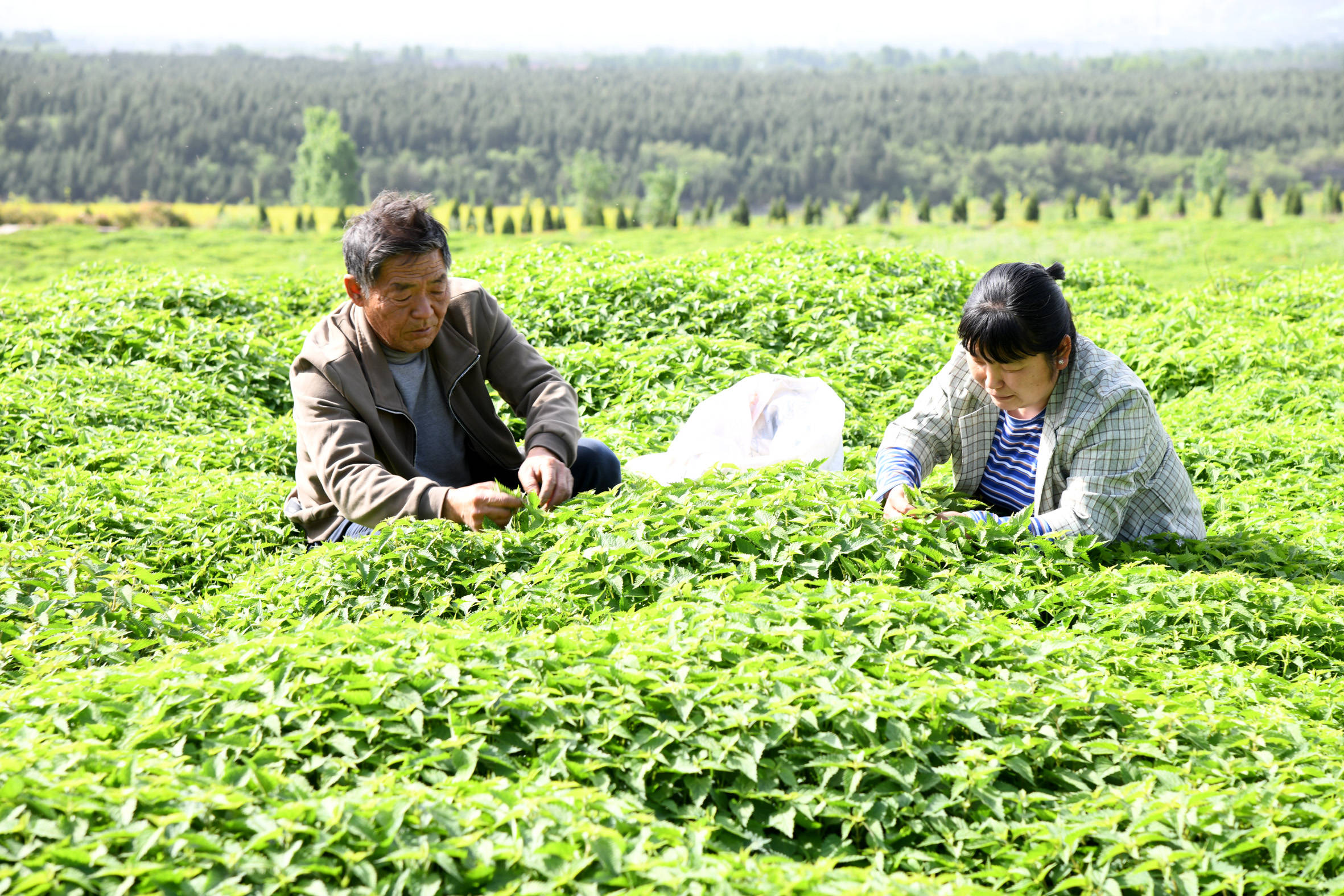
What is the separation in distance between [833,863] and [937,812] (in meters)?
0.29

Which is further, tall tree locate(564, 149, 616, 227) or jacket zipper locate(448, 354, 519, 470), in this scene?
tall tree locate(564, 149, 616, 227)

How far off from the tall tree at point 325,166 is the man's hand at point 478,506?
199 ft

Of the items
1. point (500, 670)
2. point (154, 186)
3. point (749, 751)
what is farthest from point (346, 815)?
point (154, 186)

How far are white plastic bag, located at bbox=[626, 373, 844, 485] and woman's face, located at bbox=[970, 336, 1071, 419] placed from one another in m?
1.12

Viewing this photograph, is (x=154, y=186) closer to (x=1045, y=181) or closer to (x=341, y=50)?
(x=1045, y=181)

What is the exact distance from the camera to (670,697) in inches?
93.0

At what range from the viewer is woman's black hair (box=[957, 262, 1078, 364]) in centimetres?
315

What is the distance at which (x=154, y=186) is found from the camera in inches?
2496

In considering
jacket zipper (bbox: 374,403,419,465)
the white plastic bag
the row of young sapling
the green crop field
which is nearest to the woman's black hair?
the white plastic bag

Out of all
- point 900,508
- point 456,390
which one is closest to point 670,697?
point 900,508

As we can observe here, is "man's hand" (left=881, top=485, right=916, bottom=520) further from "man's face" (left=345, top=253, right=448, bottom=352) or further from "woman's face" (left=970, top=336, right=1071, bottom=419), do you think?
"man's face" (left=345, top=253, right=448, bottom=352)

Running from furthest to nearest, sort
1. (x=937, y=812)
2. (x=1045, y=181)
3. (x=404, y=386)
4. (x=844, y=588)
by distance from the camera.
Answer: (x=1045, y=181) < (x=404, y=386) < (x=844, y=588) < (x=937, y=812)

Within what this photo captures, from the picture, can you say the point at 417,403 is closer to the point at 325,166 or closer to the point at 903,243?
the point at 903,243

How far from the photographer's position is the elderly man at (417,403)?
342cm
